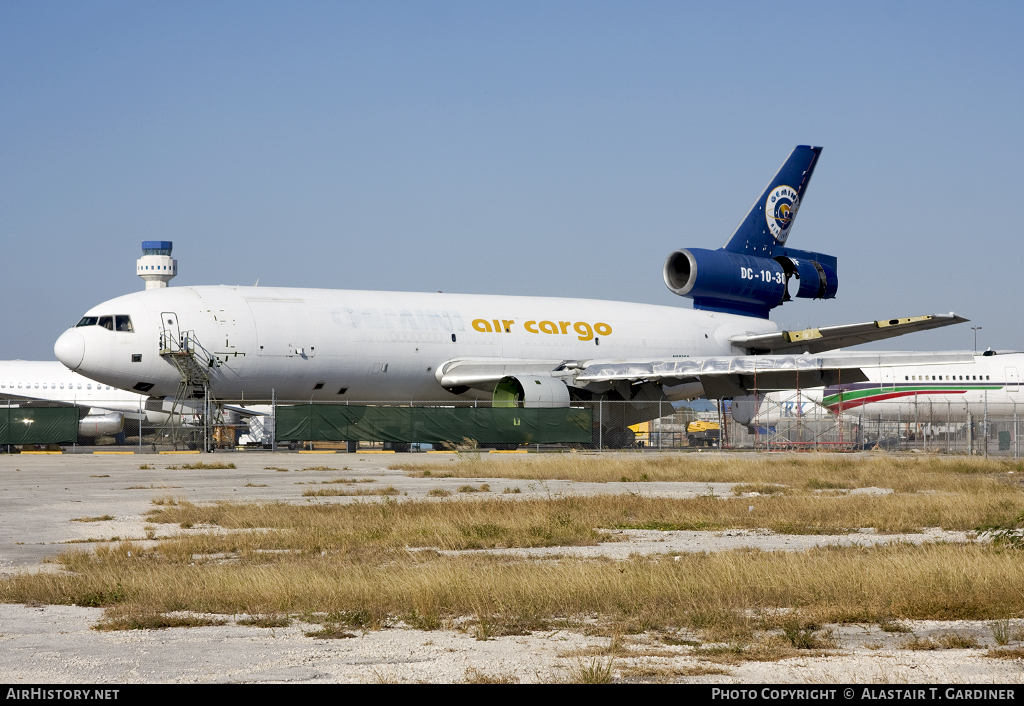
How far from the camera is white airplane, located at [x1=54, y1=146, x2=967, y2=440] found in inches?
1400

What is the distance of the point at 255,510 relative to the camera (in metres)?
16.2

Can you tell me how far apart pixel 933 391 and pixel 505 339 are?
2986 centimetres

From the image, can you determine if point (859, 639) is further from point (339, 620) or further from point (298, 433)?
point (298, 433)

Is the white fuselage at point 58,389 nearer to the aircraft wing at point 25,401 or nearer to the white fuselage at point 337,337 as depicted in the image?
the aircraft wing at point 25,401

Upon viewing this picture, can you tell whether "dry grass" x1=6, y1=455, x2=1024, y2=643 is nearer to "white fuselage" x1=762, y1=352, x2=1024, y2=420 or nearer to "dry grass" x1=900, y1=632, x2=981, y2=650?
"dry grass" x1=900, y1=632, x2=981, y2=650

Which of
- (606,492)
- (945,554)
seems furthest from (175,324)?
(945,554)

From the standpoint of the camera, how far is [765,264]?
48062mm

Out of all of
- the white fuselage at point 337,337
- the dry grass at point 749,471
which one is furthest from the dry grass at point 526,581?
the white fuselage at point 337,337

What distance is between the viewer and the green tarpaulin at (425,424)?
37375 mm

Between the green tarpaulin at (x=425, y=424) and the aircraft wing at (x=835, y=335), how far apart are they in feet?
38.1

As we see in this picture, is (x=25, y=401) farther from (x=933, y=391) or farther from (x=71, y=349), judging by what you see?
(x=933, y=391)

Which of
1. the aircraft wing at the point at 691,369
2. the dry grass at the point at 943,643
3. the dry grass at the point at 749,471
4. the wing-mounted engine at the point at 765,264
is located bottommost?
the dry grass at the point at 749,471

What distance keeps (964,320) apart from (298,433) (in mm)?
22604

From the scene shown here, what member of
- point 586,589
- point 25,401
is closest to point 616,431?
point 25,401
